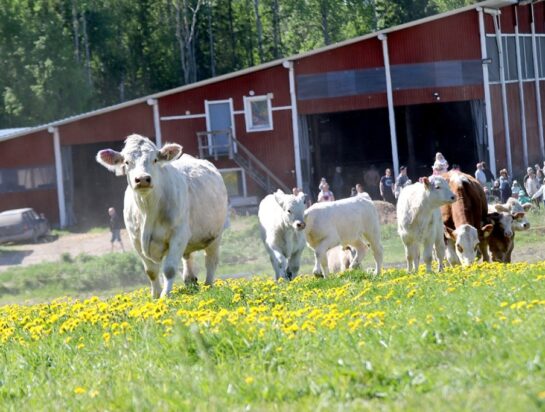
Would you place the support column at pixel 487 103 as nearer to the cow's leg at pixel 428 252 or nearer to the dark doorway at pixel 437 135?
the dark doorway at pixel 437 135

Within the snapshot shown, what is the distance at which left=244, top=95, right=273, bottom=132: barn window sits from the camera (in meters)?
55.1

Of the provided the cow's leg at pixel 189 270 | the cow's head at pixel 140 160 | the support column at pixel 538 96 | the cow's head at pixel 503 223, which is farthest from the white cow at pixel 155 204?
the support column at pixel 538 96

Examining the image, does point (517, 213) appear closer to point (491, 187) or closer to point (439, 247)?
point (439, 247)

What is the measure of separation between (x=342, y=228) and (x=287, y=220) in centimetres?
207

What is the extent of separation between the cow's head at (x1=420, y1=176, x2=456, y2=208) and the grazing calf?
13.8 ft

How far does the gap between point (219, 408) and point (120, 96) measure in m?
82.2

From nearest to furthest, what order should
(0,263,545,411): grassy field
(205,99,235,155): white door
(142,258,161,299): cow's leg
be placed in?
(0,263,545,411): grassy field
(142,258,161,299): cow's leg
(205,99,235,155): white door

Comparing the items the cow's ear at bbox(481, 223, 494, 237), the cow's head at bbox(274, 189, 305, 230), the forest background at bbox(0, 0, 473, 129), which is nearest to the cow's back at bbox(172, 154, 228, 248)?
the cow's head at bbox(274, 189, 305, 230)

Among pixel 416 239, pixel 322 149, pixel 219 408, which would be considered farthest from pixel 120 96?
pixel 219 408

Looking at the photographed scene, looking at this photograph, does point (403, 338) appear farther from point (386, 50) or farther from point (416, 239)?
point (386, 50)


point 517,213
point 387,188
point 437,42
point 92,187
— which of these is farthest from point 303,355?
point 92,187

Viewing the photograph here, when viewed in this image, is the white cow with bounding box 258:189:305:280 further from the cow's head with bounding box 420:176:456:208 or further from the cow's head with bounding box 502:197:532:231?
the cow's head with bounding box 502:197:532:231

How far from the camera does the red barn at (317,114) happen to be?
53938 mm

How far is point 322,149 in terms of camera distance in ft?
198
